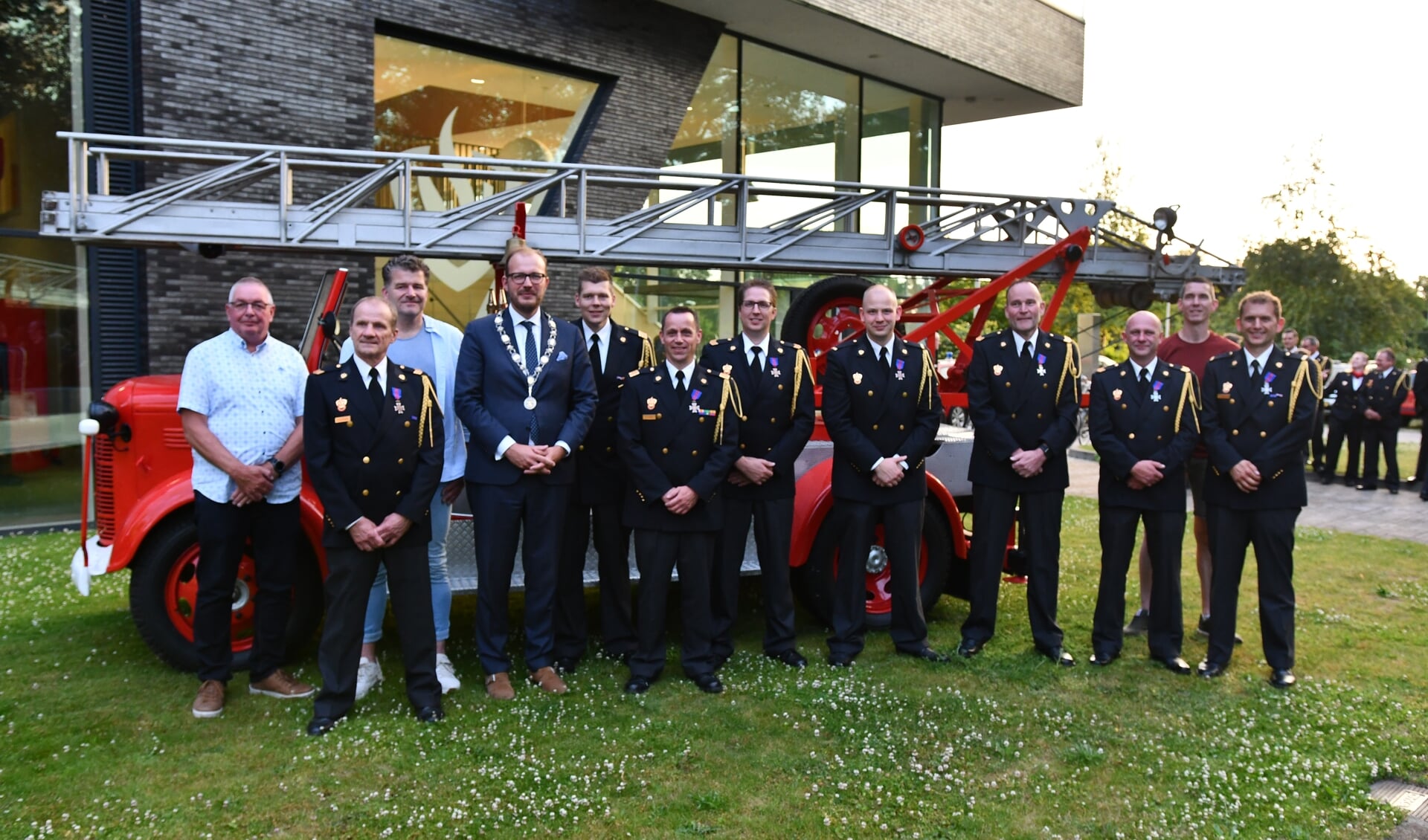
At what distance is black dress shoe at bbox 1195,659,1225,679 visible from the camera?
512 centimetres

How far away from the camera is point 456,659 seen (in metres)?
5.30

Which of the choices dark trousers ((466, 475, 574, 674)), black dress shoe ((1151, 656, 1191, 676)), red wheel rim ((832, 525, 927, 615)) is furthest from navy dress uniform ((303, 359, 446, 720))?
black dress shoe ((1151, 656, 1191, 676))

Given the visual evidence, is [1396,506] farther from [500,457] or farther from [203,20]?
[203,20]

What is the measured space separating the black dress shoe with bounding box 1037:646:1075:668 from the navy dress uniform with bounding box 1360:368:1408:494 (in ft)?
34.4

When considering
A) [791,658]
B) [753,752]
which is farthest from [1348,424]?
[753,752]

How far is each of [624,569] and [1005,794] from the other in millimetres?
2251

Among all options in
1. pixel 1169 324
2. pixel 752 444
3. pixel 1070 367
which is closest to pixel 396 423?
pixel 752 444

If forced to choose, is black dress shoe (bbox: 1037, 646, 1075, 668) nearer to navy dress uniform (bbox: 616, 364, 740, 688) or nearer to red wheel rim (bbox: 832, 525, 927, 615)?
red wheel rim (bbox: 832, 525, 927, 615)

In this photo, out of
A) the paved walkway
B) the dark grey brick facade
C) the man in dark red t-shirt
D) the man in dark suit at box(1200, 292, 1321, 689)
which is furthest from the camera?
the paved walkway

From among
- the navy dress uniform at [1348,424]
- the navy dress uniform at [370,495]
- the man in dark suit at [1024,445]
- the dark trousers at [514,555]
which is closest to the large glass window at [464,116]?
the dark trousers at [514,555]

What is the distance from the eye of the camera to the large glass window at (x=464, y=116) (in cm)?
1102

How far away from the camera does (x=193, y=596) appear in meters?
4.92

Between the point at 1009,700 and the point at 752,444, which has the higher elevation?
the point at 752,444

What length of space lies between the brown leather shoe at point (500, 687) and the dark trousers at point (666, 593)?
585 millimetres
